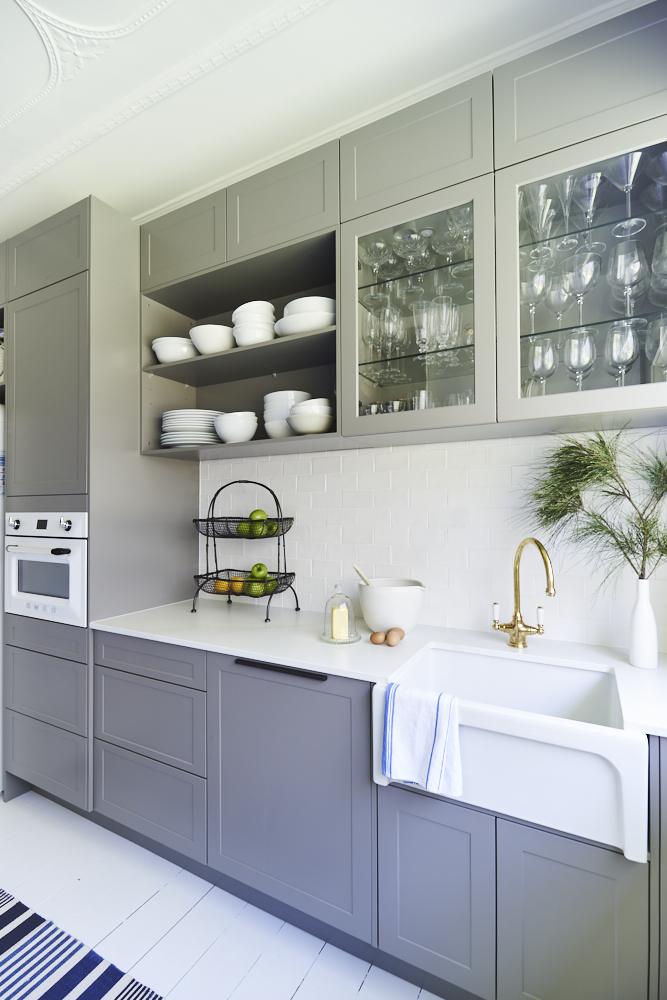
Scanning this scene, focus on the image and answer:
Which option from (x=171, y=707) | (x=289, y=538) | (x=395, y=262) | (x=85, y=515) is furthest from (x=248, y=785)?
(x=395, y=262)

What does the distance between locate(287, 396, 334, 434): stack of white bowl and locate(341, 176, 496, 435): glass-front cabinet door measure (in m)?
0.14

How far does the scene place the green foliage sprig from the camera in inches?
61.0

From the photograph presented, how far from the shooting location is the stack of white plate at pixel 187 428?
7.16 feet

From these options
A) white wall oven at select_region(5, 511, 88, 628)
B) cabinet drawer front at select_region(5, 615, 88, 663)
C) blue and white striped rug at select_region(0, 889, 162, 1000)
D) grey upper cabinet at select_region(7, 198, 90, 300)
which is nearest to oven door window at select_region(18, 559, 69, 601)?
white wall oven at select_region(5, 511, 88, 628)

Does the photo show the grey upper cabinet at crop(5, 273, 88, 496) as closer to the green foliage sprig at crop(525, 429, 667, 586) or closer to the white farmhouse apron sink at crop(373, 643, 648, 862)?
the white farmhouse apron sink at crop(373, 643, 648, 862)

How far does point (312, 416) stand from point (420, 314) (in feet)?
1.67

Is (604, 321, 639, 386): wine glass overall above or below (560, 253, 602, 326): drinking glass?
below

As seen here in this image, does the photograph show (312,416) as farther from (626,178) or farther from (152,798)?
(152,798)

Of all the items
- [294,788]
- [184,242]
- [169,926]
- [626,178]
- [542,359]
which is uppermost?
[184,242]

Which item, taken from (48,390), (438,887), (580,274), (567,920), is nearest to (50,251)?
(48,390)

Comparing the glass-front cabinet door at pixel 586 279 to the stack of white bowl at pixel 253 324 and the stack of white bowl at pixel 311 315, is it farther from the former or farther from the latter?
the stack of white bowl at pixel 253 324

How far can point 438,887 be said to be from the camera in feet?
4.29

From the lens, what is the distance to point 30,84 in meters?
1.73

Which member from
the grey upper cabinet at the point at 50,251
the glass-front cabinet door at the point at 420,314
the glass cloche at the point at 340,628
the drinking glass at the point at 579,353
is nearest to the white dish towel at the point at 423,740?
the glass cloche at the point at 340,628
